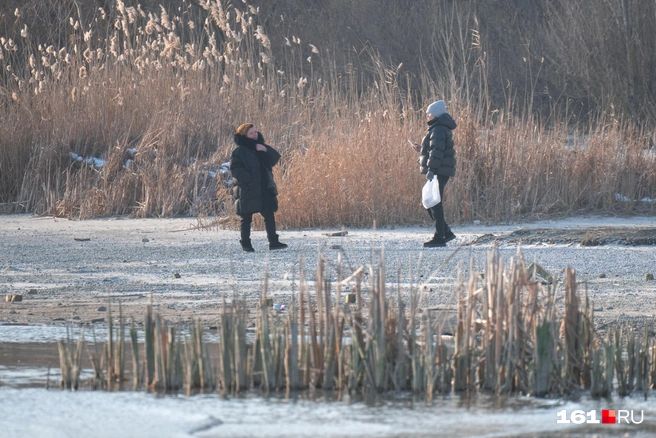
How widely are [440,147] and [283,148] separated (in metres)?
6.22

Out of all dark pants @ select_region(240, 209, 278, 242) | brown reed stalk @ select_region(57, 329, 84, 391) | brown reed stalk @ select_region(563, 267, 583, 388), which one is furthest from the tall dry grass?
brown reed stalk @ select_region(57, 329, 84, 391)

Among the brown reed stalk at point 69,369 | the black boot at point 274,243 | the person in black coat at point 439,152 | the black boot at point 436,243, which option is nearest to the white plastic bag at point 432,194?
the person in black coat at point 439,152

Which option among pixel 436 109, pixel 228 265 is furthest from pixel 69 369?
pixel 436 109

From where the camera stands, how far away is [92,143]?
19.4 meters

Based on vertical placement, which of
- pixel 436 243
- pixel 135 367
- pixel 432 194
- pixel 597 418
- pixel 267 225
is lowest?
pixel 597 418

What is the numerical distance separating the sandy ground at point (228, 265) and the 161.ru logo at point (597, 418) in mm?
950

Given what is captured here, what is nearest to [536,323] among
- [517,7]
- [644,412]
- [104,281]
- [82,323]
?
[644,412]

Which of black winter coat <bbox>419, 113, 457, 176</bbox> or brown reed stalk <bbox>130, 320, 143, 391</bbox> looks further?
black winter coat <bbox>419, 113, 457, 176</bbox>

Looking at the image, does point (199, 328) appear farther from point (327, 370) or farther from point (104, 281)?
point (104, 281)

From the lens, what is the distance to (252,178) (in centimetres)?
1175

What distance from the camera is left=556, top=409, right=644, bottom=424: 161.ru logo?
498 cm

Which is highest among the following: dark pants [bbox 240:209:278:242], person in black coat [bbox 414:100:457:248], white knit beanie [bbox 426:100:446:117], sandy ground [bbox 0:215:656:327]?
white knit beanie [bbox 426:100:446:117]

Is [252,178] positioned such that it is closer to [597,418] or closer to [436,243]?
[436,243]

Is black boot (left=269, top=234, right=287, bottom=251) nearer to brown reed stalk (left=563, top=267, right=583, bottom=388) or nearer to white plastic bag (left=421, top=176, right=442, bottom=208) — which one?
white plastic bag (left=421, top=176, right=442, bottom=208)
